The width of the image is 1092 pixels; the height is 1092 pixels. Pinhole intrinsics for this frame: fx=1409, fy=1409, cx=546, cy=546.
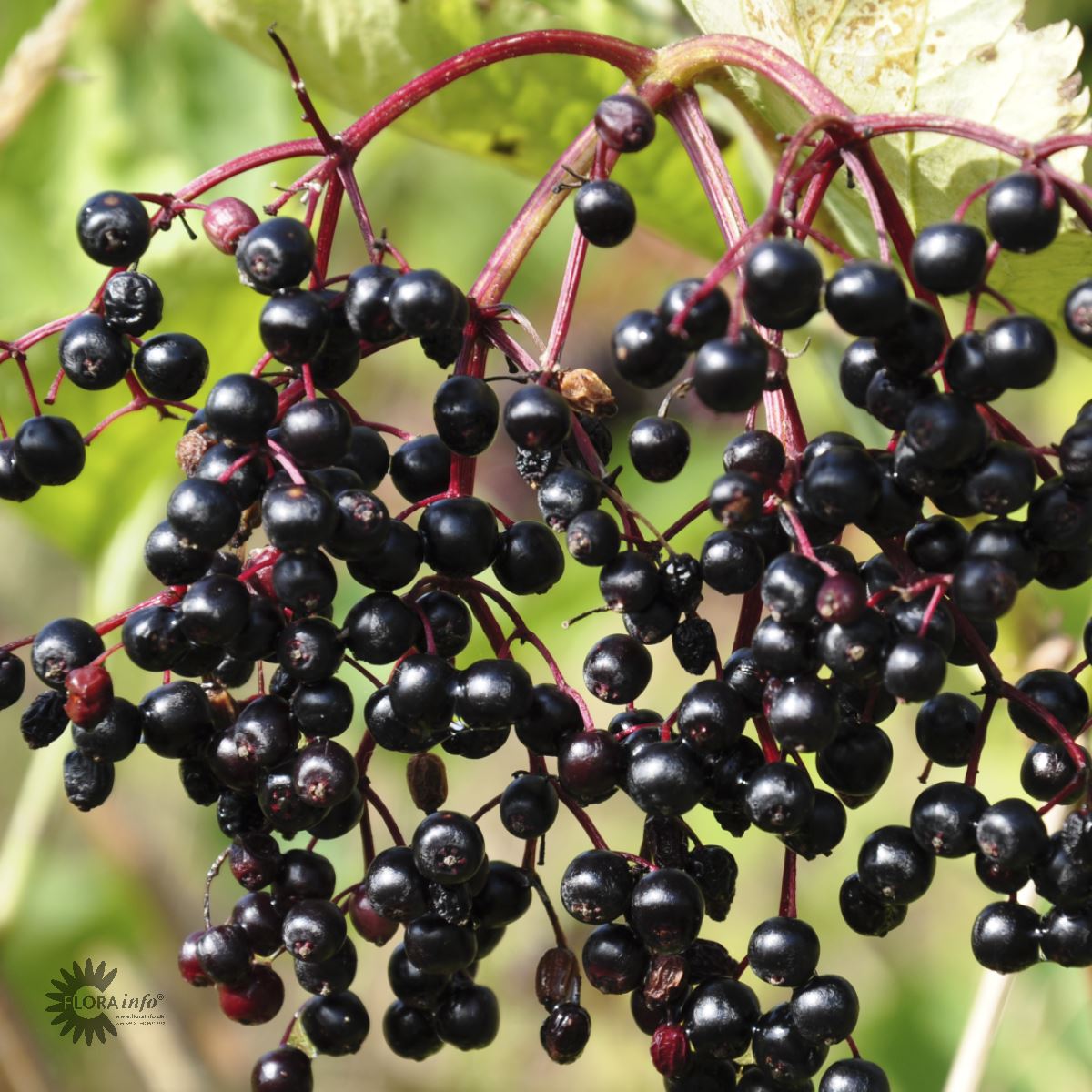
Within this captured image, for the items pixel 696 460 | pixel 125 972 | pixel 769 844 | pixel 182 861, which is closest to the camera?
pixel 696 460

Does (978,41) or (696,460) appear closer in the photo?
(978,41)

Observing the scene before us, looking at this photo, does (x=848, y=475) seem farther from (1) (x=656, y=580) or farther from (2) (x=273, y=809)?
(2) (x=273, y=809)

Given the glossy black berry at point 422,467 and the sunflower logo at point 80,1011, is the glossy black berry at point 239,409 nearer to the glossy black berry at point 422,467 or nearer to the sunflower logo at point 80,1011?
the glossy black berry at point 422,467

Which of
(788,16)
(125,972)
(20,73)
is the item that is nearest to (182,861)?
(125,972)

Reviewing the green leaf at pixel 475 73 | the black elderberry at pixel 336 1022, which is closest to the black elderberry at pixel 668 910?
the black elderberry at pixel 336 1022

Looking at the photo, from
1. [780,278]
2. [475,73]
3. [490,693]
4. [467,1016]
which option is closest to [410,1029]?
[467,1016]

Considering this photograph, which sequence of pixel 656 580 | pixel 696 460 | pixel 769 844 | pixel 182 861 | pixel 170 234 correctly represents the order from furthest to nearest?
pixel 182 861 < pixel 769 844 < pixel 696 460 < pixel 170 234 < pixel 656 580

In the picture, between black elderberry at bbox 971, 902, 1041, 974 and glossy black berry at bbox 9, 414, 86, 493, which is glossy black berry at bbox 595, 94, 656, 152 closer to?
glossy black berry at bbox 9, 414, 86, 493
